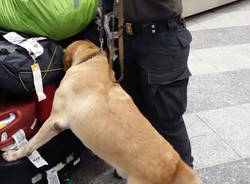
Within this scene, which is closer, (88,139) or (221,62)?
(88,139)

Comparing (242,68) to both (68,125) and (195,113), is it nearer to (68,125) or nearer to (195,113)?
(195,113)

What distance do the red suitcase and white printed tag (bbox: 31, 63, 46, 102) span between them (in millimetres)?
83

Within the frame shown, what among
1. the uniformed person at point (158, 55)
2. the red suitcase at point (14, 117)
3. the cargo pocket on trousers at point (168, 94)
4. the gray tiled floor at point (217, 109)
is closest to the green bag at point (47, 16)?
the uniformed person at point (158, 55)

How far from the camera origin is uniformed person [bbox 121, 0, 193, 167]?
202cm

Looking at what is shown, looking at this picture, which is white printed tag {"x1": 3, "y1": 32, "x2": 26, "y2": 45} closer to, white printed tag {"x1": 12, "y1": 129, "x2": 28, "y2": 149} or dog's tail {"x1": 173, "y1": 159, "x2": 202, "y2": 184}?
white printed tag {"x1": 12, "y1": 129, "x2": 28, "y2": 149}

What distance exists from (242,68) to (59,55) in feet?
8.15

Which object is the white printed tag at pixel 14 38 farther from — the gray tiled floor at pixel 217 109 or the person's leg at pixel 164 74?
the gray tiled floor at pixel 217 109

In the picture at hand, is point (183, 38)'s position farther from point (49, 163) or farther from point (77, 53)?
point (49, 163)

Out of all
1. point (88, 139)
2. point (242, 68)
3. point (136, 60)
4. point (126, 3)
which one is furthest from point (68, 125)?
point (242, 68)

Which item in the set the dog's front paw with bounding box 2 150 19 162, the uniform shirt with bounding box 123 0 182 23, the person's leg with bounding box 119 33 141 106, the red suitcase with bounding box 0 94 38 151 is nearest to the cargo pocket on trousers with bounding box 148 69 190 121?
the person's leg with bounding box 119 33 141 106

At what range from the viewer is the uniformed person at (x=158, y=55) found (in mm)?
2021

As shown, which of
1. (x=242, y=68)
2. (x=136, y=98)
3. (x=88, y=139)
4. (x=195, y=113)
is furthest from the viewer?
(x=242, y=68)

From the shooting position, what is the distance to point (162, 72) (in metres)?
2.09

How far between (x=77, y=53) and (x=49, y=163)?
1.97ft
